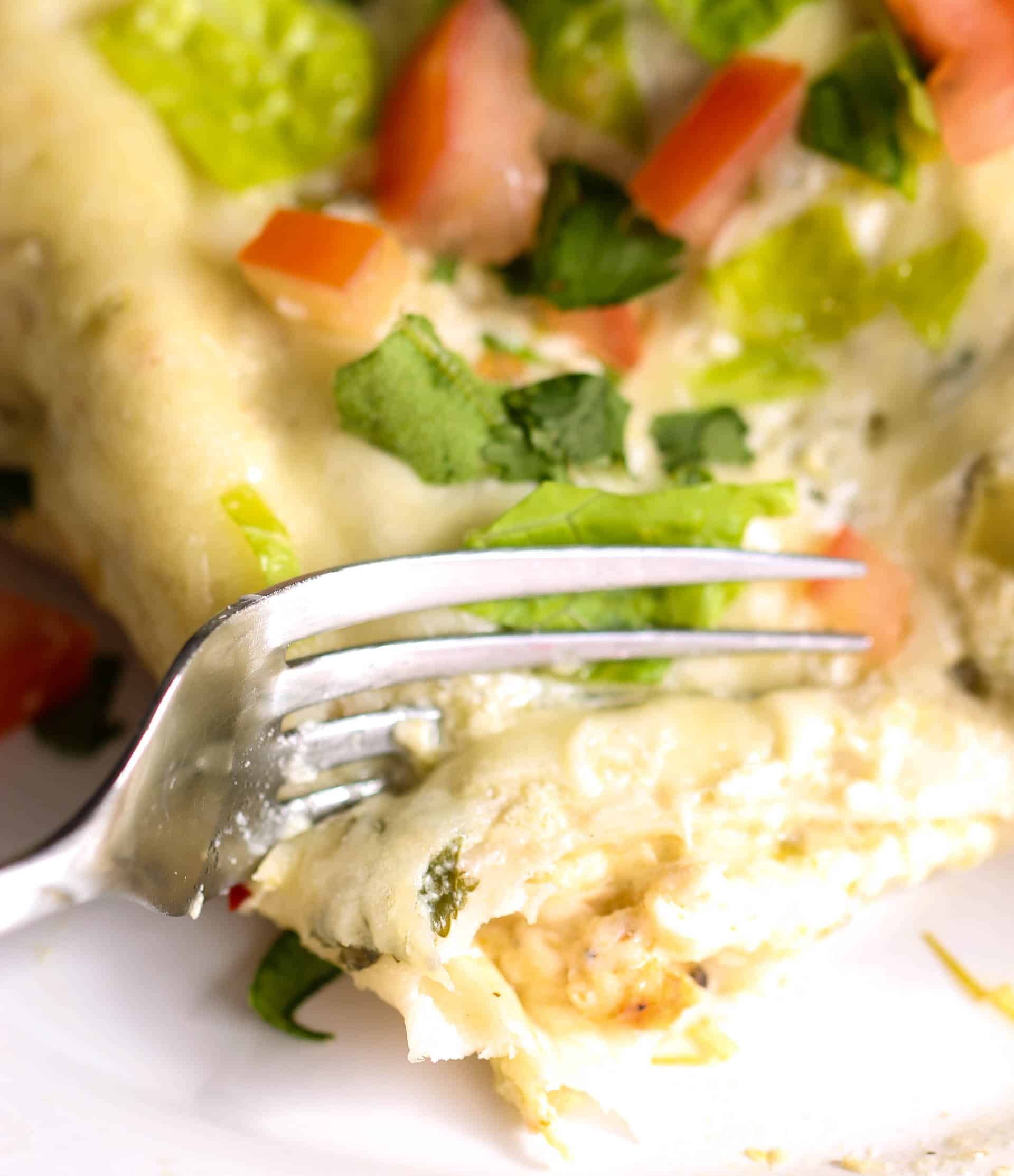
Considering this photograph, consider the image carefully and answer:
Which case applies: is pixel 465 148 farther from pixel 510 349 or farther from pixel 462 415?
pixel 462 415

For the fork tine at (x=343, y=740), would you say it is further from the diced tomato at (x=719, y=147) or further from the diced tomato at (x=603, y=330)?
the diced tomato at (x=719, y=147)

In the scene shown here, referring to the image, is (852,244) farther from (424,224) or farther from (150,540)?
(150,540)

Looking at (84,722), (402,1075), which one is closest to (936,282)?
(402,1075)

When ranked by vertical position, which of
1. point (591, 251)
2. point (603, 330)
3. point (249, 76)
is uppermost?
point (249, 76)

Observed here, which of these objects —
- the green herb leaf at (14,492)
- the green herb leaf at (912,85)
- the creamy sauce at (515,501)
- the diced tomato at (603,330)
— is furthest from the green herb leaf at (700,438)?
the green herb leaf at (14,492)

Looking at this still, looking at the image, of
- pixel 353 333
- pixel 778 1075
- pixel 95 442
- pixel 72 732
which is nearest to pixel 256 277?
pixel 353 333
